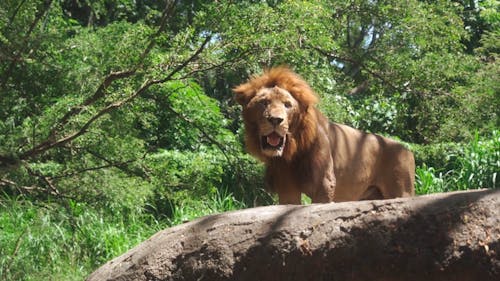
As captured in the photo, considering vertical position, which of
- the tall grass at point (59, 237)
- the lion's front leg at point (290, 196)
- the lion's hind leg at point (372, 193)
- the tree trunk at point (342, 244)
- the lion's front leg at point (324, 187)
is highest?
the tree trunk at point (342, 244)

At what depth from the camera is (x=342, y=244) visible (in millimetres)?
A: 3795

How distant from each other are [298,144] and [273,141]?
0.32 meters

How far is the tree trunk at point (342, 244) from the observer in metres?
3.59

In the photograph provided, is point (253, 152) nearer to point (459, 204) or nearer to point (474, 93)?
point (459, 204)

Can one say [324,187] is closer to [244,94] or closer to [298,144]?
[298,144]

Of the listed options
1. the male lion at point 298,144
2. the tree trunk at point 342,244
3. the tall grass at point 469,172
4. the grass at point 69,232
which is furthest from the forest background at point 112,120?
the tree trunk at point 342,244

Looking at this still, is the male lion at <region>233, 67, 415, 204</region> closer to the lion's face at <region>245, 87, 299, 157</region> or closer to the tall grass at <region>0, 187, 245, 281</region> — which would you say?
the lion's face at <region>245, 87, 299, 157</region>

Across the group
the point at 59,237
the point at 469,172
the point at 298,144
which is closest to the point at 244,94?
the point at 298,144

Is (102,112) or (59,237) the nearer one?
(102,112)

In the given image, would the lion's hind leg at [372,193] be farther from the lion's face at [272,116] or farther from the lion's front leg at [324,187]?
the lion's face at [272,116]

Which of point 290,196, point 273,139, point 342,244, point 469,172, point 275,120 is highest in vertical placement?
point 275,120

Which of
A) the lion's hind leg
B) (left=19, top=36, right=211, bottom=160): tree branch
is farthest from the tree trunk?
the lion's hind leg

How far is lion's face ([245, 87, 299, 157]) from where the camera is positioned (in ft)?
21.0

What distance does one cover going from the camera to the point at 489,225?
3572 mm
